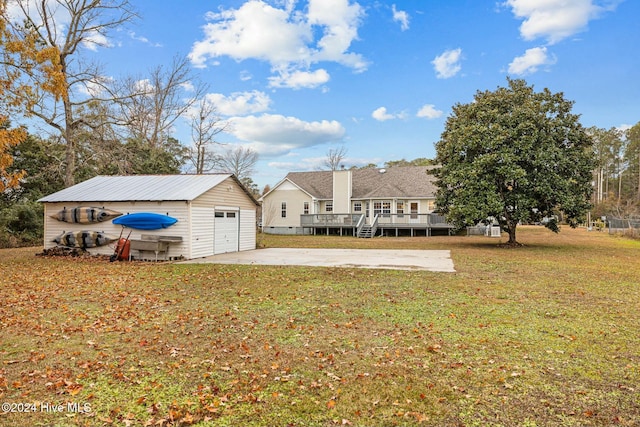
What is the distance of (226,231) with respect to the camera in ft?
59.7

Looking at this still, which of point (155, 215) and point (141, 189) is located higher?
point (141, 189)

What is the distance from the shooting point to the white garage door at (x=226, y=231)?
688 inches

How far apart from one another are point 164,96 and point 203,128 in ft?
13.5

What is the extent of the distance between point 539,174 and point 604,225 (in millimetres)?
34493

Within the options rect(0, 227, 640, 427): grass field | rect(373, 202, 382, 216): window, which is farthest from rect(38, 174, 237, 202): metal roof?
rect(373, 202, 382, 216): window

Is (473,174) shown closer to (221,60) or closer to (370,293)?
(370,293)

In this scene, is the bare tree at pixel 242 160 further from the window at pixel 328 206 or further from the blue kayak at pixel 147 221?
the blue kayak at pixel 147 221

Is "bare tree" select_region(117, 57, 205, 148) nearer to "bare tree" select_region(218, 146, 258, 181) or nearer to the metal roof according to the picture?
"bare tree" select_region(218, 146, 258, 181)

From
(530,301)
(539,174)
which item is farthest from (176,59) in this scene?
(530,301)

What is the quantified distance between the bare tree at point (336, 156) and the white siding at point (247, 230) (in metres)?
37.0

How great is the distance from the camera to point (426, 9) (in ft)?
55.7

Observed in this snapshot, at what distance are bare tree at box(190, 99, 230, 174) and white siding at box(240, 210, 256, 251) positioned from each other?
16557 mm

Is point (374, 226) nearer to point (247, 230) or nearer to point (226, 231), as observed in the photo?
point (247, 230)

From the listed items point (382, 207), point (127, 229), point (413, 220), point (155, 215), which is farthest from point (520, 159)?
point (127, 229)
